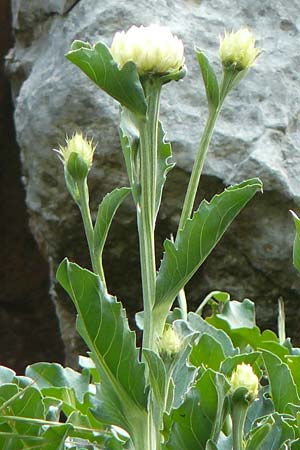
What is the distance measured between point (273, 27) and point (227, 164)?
1.06 feet

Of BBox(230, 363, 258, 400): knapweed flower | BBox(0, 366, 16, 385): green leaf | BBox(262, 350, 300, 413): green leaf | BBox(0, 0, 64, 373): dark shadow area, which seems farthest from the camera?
BBox(0, 0, 64, 373): dark shadow area

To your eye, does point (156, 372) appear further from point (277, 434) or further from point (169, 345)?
point (277, 434)

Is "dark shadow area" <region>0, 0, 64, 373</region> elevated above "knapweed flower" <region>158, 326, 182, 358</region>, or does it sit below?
below

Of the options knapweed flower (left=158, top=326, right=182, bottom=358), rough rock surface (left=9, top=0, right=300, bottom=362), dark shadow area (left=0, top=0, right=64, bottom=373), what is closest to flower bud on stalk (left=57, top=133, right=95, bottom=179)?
knapweed flower (left=158, top=326, right=182, bottom=358)

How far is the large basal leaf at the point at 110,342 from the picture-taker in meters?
0.92

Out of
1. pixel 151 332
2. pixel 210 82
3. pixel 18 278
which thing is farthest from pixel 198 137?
pixel 18 278

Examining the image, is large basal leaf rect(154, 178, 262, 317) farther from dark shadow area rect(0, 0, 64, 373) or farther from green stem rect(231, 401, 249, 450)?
dark shadow area rect(0, 0, 64, 373)

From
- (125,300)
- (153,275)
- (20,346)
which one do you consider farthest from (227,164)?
(20,346)

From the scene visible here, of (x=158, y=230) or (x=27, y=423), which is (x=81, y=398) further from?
(x=158, y=230)

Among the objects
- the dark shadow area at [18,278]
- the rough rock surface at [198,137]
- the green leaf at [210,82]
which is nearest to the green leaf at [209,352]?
the green leaf at [210,82]

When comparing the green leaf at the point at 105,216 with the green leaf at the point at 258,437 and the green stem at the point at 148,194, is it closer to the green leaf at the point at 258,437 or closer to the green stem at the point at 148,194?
the green stem at the point at 148,194

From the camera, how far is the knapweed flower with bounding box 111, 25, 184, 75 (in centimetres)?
93

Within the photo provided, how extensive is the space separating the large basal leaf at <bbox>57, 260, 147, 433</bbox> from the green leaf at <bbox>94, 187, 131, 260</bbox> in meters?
0.12

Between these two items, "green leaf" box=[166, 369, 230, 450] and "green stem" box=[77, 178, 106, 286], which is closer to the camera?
"green leaf" box=[166, 369, 230, 450]
